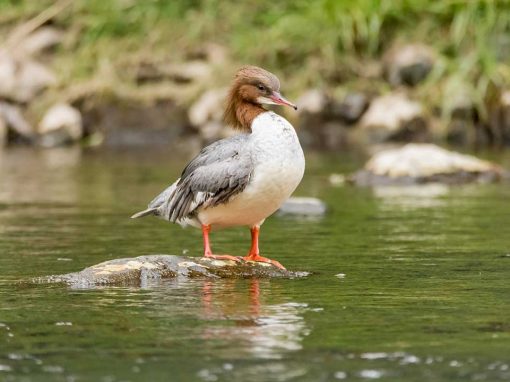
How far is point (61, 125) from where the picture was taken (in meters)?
26.2

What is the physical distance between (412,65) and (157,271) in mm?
17360

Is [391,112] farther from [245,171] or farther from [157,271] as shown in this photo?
[157,271]

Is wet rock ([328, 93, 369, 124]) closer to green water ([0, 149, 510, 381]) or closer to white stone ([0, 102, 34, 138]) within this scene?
white stone ([0, 102, 34, 138])

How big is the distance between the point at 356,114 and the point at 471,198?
10.7 metres

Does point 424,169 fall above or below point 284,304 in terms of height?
above

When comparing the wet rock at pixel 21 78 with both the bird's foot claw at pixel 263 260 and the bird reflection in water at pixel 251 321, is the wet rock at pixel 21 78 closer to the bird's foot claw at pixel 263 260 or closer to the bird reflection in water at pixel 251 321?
the bird's foot claw at pixel 263 260

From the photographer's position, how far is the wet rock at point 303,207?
1321 centimetres

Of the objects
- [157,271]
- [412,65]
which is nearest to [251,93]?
[157,271]

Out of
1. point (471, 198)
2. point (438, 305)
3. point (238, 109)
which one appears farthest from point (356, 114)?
point (438, 305)

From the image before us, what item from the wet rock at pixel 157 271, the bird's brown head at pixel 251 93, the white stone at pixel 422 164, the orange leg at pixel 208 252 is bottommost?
the wet rock at pixel 157 271

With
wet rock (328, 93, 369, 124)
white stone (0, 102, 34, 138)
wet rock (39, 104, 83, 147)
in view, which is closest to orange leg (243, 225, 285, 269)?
wet rock (328, 93, 369, 124)

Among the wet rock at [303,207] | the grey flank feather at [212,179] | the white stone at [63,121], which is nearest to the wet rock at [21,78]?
the white stone at [63,121]

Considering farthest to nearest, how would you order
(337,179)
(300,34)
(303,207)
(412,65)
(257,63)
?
(257,63) < (300,34) < (412,65) < (337,179) < (303,207)

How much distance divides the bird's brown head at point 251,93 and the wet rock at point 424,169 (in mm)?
7635
